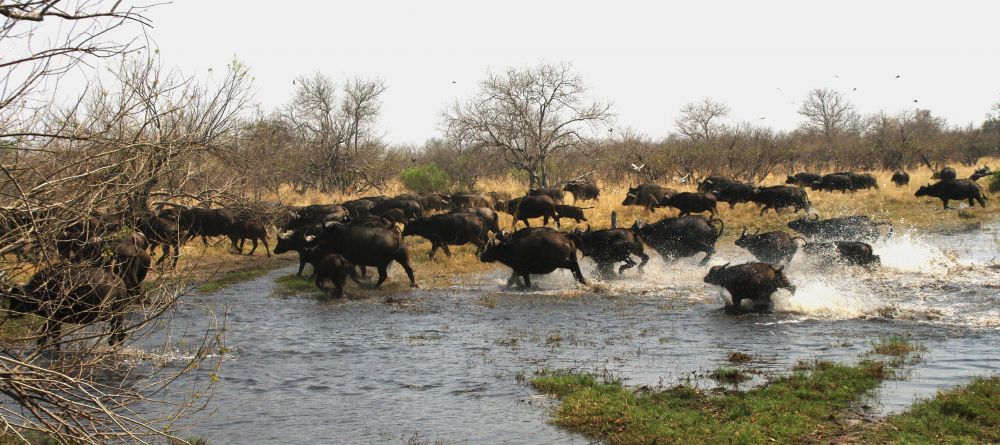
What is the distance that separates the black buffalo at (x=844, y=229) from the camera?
63.6 feet

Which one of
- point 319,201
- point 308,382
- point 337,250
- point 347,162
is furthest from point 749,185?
point 347,162

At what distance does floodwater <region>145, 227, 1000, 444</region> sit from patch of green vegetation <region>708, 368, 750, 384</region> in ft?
0.58

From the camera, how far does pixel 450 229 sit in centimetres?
2127

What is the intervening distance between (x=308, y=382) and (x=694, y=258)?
41.0 feet

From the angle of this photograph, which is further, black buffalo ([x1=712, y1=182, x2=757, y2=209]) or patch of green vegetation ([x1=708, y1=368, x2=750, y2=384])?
Answer: black buffalo ([x1=712, y1=182, x2=757, y2=209])

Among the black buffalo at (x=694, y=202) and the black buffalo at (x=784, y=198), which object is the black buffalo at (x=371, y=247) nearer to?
the black buffalo at (x=694, y=202)

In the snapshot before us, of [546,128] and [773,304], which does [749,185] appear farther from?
[773,304]

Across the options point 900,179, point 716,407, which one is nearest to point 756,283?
point 716,407

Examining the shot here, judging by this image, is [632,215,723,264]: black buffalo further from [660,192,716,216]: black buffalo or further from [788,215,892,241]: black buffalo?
[660,192,716,216]: black buffalo

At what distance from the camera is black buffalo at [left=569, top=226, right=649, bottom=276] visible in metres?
17.6

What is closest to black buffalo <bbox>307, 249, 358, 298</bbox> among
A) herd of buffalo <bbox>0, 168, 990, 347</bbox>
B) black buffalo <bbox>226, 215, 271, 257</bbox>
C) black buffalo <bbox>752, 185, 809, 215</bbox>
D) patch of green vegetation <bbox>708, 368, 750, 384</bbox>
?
herd of buffalo <bbox>0, 168, 990, 347</bbox>

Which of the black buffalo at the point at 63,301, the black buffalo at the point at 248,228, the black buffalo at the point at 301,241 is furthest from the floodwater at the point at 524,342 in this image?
the black buffalo at the point at 248,228

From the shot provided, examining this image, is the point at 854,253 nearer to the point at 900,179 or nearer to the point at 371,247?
the point at 371,247

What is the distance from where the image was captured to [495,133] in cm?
4159
